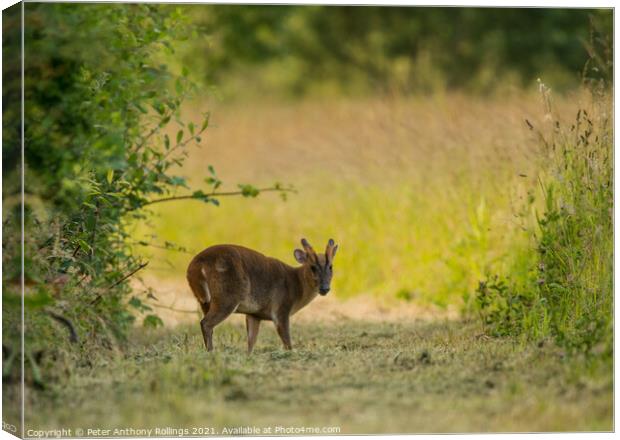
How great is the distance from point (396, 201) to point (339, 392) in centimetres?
722

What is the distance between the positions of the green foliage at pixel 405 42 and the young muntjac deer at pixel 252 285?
49.1 ft

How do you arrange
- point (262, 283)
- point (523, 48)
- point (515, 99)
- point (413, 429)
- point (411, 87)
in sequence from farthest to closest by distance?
point (523, 48), point (411, 87), point (515, 99), point (262, 283), point (413, 429)

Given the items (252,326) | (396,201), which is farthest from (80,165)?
(396,201)

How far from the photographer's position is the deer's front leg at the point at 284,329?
9766mm

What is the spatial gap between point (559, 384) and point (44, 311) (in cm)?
319

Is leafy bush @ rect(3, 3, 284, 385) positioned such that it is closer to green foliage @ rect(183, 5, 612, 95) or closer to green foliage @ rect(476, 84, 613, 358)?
green foliage @ rect(476, 84, 613, 358)

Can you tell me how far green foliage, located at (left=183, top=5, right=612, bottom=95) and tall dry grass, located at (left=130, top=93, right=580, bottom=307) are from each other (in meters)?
8.06

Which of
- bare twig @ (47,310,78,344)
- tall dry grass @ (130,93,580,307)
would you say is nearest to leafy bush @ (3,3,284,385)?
bare twig @ (47,310,78,344)

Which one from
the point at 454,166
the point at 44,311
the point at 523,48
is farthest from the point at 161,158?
the point at 523,48

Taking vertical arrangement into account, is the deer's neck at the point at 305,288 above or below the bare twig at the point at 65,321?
above

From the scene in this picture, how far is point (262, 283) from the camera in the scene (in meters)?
9.74

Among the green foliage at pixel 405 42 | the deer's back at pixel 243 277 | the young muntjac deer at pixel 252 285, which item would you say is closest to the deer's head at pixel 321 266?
the young muntjac deer at pixel 252 285

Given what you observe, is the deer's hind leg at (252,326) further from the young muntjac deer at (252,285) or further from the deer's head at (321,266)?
the deer's head at (321,266)

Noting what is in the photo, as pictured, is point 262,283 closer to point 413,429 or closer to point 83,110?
point 83,110
